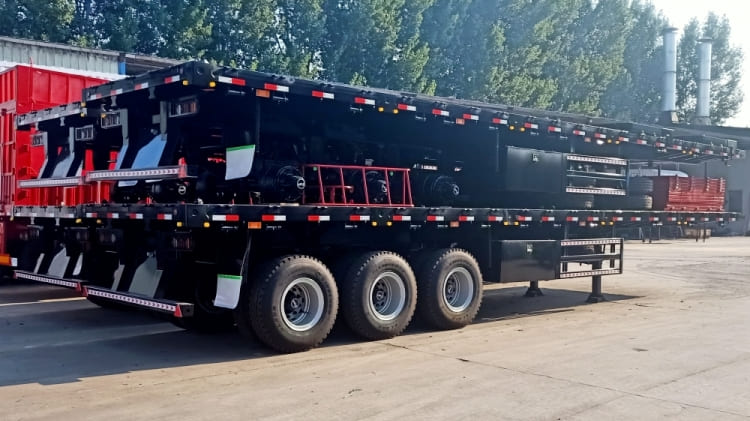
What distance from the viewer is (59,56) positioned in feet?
56.4

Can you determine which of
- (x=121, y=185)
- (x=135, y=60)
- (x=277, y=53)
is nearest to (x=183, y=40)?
(x=277, y=53)

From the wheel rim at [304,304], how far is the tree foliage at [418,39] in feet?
69.0

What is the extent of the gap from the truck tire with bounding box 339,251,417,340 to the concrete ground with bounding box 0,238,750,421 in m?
0.23

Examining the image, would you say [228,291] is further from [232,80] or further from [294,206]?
[232,80]

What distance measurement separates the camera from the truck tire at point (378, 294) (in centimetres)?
912

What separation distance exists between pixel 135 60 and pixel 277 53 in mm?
12285

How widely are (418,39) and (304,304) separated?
27.5 meters

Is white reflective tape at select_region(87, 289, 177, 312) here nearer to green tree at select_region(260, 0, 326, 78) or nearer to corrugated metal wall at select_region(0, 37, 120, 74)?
corrugated metal wall at select_region(0, 37, 120, 74)

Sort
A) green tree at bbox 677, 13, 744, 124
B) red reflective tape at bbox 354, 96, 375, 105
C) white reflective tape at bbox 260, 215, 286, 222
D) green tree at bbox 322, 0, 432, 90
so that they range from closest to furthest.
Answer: white reflective tape at bbox 260, 215, 286, 222, red reflective tape at bbox 354, 96, 375, 105, green tree at bbox 322, 0, 432, 90, green tree at bbox 677, 13, 744, 124

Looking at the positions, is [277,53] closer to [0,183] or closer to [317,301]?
[0,183]

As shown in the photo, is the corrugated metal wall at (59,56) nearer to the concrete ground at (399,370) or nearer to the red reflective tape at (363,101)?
the concrete ground at (399,370)

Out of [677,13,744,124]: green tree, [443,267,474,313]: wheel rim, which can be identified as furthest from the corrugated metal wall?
[677,13,744,124]: green tree

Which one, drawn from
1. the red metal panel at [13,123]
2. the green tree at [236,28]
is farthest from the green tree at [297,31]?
the red metal panel at [13,123]

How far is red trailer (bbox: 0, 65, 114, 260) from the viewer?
11773mm
